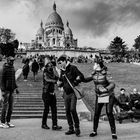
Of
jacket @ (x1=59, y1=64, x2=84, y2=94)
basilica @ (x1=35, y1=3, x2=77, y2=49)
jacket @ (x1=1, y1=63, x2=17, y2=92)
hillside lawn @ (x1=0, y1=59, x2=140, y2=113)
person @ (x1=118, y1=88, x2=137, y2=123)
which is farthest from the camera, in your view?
basilica @ (x1=35, y1=3, x2=77, y2=49)

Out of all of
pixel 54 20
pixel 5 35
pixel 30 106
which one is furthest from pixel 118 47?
pixel 30 106

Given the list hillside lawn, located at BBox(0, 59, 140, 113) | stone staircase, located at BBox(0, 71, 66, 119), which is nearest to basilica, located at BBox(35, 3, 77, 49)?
hillside lawn, located at BBox(0, 59, 140, 113)

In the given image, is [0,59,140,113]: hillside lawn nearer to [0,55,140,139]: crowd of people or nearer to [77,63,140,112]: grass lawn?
[77,63,140,112]: grass lawn

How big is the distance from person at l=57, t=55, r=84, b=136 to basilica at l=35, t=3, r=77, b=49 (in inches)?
5118

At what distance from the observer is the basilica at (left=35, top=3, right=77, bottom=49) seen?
142 m

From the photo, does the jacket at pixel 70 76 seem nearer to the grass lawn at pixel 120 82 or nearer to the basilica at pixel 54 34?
the grass lawn at pixel 120 82

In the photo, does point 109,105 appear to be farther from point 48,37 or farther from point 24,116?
point 48,37

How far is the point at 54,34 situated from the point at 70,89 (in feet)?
455

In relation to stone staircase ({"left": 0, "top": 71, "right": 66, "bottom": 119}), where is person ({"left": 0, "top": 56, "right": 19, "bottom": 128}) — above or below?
above

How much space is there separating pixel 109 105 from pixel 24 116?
14.9ft

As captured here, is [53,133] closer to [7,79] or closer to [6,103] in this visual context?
[6,103]

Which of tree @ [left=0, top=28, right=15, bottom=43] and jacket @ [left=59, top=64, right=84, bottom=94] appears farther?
tree @ [left=0, top=28, right=15, bottom=43]

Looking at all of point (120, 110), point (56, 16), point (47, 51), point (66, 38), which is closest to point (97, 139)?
point (120, 110)

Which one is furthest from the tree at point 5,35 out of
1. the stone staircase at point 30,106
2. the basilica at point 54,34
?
the stone staircase at point 30,106
